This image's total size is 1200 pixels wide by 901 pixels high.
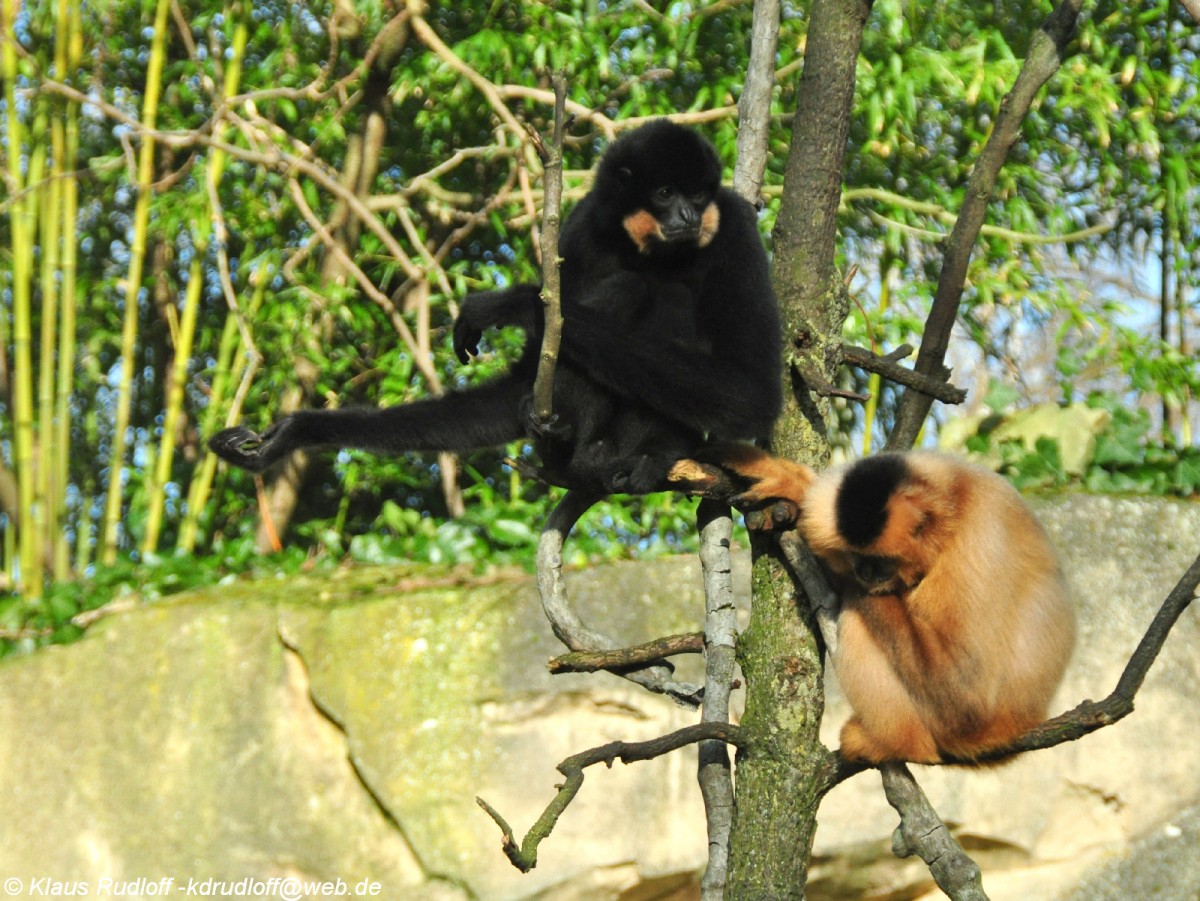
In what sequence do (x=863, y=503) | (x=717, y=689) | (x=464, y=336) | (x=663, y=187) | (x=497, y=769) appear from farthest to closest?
(x=497, y=769), (x=663, y=187), (x=464, y=336), (x=863, y=503), (x=717, y=689)

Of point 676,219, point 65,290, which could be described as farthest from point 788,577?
point 65,290

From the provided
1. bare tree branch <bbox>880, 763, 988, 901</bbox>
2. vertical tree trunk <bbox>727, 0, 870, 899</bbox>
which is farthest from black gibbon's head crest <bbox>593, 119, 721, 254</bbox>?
bare tree branch <bbox>880, 763, 988, 901</bbox>

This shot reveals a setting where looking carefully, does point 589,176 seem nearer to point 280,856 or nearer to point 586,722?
point 586,722

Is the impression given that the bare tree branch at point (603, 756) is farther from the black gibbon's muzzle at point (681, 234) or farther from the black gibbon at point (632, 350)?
the black gibbon's muzzle at point (681, 234)

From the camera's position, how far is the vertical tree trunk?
118 inches

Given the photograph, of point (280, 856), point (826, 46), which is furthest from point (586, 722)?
point (826, 46)

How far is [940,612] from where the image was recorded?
3559 millimetres

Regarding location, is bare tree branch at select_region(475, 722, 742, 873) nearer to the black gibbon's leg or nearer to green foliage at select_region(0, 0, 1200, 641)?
the black gibbon's leg

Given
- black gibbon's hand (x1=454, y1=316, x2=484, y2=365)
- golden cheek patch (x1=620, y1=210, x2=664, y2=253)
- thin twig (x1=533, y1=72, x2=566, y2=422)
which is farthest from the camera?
golden cheek patch (x1=620, y1=210, x2=664, y2=253)

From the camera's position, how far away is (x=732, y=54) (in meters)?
7.55

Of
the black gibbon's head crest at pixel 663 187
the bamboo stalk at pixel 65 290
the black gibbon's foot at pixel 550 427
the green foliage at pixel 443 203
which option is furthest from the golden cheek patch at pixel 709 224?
the bamboo stalk at pixel 65 290

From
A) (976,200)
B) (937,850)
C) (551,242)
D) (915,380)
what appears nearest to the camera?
(551,242)

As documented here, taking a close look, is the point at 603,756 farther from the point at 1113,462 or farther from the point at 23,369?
the point at 23,369

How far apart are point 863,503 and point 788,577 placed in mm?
299
